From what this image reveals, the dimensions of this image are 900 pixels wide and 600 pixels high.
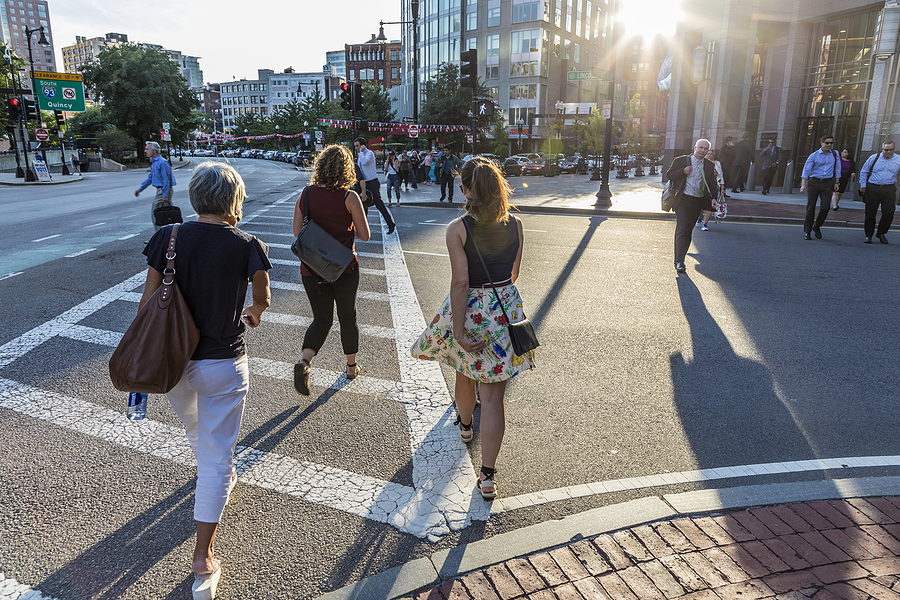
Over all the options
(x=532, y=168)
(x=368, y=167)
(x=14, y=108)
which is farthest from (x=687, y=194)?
(x=14, y=108)

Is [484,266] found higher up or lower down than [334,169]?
lower down

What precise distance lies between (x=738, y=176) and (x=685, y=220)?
16.5 meters

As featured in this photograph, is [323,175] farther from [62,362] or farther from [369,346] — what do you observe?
[62,362]

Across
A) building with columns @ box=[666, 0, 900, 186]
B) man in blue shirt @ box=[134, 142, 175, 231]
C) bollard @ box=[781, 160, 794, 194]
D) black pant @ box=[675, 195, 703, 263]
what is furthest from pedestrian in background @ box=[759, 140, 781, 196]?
man in blue shirt @ box=[134, 142, 175, 231]

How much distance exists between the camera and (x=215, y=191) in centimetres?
271

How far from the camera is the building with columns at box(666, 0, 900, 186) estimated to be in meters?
20.4

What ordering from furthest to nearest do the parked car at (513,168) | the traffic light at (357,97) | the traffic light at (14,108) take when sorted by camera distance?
1. the parked car at (513,168)
2. the traffic light at (14,108)
3. the traffic light at (357,97)

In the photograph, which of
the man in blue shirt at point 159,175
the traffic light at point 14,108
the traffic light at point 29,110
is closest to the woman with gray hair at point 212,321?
the man in blue shirt at point 159,175

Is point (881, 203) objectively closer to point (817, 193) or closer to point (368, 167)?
point (817, 193)

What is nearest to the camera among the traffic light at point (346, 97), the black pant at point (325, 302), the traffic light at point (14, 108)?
the black pant at point (325, 302)

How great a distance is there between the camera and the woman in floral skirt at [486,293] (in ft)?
10.5

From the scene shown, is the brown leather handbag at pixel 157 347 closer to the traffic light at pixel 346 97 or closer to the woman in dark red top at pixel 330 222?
the woman in dark red top at pixel 330 222

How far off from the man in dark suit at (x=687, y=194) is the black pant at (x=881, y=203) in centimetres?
424

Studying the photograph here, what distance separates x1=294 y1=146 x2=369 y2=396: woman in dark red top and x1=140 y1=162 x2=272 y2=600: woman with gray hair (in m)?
1.78
